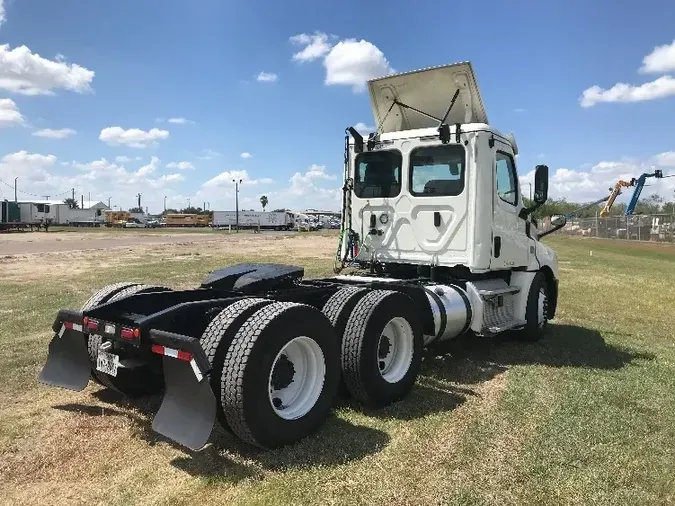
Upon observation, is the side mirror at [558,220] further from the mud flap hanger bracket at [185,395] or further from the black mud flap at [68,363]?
the black mud flap at [68,363]

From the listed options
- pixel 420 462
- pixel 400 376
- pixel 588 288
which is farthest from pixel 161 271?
pixel 420 462

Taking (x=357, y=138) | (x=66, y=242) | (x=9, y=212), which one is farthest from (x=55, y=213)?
(x=357, y=138)

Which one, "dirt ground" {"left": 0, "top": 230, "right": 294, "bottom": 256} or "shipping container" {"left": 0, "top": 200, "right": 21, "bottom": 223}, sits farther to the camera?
"shipping container" {"left": 0, "top": 200, "right": 21, "bottom": 223}

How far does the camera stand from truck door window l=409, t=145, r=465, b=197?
23.1ft

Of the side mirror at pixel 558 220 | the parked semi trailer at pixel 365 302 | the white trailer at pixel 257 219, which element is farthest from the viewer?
the white trailer at pixel 257 219

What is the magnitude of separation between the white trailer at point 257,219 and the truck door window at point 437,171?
76.9 metres

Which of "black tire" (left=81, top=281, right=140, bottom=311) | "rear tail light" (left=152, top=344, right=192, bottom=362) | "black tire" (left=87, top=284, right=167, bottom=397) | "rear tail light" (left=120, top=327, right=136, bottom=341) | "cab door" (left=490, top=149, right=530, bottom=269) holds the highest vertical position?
"cab door" (left=490, top=149, right=530, bottom=269)

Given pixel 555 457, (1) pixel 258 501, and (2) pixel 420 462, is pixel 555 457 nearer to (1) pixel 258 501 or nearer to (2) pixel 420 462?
(2) pixel 420 462

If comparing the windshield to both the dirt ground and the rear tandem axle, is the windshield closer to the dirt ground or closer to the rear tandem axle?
the rear tandem axle

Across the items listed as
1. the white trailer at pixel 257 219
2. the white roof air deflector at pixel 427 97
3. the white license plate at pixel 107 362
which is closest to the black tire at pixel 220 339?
the white license plate at pixel 107 362

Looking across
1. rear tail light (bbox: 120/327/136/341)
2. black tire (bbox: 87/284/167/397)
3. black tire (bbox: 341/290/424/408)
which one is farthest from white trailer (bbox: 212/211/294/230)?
rear tail light (bbox: 120/327/136/341)

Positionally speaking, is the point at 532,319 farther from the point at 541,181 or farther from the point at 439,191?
the point at 439,191

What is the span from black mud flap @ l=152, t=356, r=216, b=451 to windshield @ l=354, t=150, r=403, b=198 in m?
4.42

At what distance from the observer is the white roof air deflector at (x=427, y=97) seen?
7176 mm
